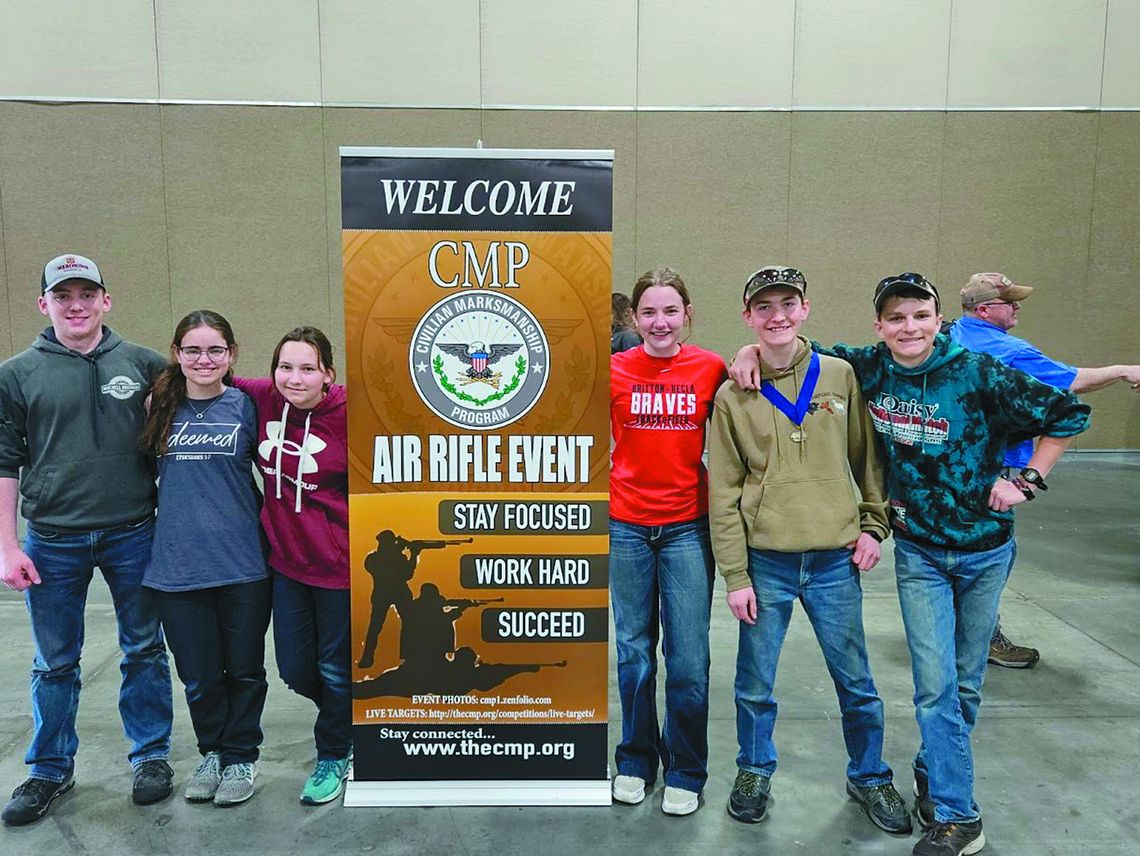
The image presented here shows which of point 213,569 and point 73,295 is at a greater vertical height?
point 73,295

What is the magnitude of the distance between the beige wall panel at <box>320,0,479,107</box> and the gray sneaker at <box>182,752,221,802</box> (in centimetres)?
764

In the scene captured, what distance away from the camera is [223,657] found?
2.89 meters

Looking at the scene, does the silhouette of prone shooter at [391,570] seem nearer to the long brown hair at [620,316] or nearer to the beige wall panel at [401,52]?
the long brown hair at [620,316]

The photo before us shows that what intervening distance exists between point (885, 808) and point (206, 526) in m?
2.38

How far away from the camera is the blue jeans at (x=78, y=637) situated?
281 cm

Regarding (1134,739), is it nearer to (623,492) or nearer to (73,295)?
(623,492)

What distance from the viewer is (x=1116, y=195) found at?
9539 millimetres

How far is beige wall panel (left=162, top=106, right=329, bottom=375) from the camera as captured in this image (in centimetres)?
908

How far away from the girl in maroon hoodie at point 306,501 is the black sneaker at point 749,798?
1.37 metres

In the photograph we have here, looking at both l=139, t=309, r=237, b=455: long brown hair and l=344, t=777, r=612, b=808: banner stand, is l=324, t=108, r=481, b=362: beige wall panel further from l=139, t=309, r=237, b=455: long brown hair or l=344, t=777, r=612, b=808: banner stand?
l=344, t=777, r=612, b=808: banner stand

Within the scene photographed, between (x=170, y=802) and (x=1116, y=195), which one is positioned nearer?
(x=170, y=802)

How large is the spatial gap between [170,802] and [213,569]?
845 mm

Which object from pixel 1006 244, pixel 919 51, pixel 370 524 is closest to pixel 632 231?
pixel 919 51

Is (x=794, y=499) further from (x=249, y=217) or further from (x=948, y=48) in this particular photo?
(x=948, y=48)
